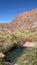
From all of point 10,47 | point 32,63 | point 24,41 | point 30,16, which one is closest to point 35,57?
point 32,63

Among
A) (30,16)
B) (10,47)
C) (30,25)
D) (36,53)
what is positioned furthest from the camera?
(30,16)

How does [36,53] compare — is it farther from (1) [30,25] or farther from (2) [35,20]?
(2) [35,20]

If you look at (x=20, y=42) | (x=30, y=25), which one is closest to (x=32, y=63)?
(x=20, y=42)

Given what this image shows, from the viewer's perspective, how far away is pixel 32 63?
10.7 m

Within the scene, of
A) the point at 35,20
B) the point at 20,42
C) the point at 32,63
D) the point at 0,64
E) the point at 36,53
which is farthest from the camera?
the point at 35,20

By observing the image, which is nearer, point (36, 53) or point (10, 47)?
point (36, 53)

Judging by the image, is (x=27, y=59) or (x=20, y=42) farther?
(x=20, y=42)

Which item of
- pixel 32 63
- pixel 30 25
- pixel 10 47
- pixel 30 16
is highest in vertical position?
pixel 30 16

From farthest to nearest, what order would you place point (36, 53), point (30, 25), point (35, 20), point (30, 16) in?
1. point (30, 16)
2. point (35, 20)
3. point (30, 25)
4. point (36, 53)

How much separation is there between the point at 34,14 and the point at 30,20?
1329 cm

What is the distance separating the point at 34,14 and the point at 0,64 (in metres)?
122

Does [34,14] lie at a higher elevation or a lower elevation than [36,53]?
higher

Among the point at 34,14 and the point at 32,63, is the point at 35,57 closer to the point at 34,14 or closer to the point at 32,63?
the point at 32,63

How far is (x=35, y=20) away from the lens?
123312 mm
